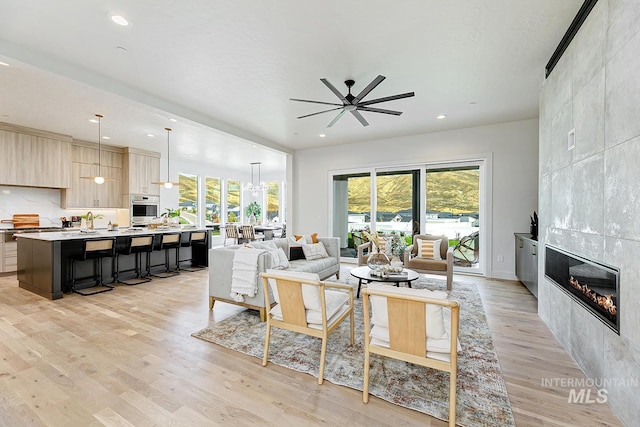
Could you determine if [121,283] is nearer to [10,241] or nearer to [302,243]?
[10,241]

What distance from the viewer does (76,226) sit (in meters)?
6.71

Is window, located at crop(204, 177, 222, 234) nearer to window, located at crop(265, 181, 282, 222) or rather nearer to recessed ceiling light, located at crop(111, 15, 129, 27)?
window, located at crop(265, 181, 282, 222)

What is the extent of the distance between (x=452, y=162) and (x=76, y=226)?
868 centimetres

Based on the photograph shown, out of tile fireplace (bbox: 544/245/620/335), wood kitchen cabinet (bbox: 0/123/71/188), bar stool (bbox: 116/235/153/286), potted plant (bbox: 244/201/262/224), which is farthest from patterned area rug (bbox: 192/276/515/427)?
potted plant (bbox: 244/201/262/224)

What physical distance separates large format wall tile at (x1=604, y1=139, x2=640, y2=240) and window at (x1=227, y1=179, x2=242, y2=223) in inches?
411

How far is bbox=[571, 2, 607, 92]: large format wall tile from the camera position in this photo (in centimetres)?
204

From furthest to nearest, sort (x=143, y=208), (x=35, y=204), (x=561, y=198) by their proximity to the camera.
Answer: (x=143, y=208) → (x=35, y=204) → (x=561, y=198)

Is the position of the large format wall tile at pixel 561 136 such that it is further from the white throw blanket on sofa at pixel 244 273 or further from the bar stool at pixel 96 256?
the bar stool at pixel 96 256

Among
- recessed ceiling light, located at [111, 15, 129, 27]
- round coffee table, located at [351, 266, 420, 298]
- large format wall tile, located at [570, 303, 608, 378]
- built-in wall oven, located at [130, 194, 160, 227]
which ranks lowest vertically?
large format wall tile, located at [570, 303, 608, 378]

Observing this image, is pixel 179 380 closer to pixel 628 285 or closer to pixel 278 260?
pixel 278 260

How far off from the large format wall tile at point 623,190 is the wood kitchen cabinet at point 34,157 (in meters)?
8.69

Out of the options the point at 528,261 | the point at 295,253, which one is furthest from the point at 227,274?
the point at 528,261

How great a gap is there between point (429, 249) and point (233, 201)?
855cm

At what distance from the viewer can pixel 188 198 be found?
31.7 feet
